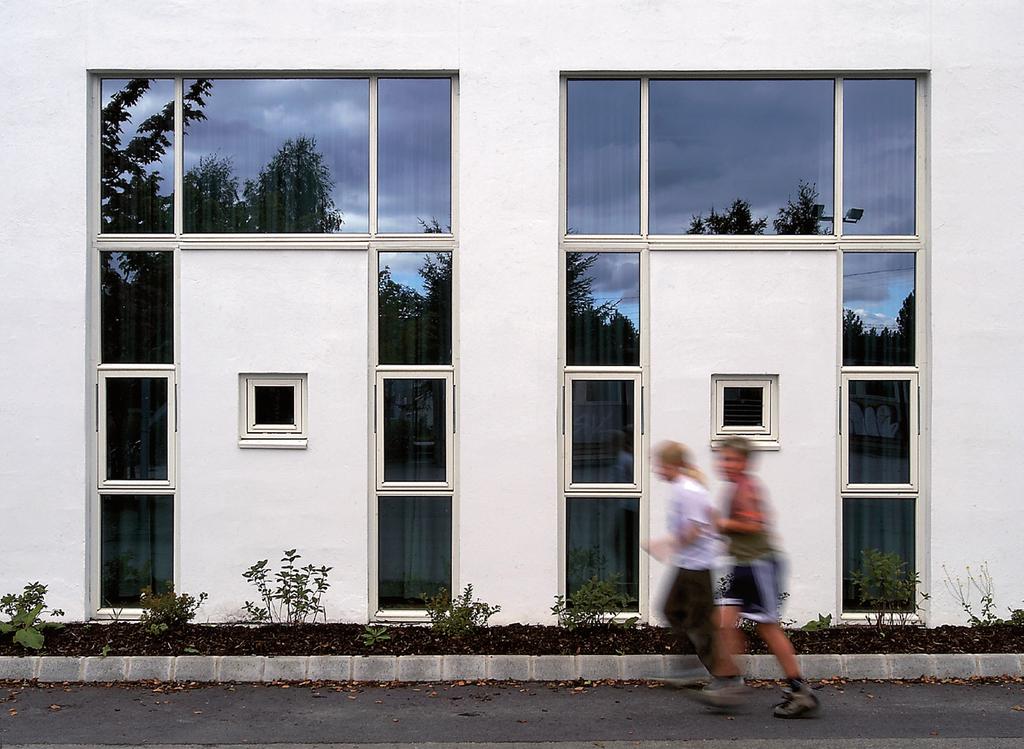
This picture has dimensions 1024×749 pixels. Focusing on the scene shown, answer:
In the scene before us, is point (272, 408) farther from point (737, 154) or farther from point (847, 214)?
point (847, 214)

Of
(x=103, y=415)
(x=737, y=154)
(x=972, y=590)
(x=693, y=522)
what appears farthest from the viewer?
(x=737, y=154)

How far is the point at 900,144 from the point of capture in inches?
343

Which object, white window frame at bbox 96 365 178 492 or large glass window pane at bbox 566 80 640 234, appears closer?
white window frame at bbox 96 365 178 492

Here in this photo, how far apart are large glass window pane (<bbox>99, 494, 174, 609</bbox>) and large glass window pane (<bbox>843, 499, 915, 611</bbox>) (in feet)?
20.4

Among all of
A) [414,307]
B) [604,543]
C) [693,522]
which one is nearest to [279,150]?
[414,307]

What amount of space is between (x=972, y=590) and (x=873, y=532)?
966 millimetres

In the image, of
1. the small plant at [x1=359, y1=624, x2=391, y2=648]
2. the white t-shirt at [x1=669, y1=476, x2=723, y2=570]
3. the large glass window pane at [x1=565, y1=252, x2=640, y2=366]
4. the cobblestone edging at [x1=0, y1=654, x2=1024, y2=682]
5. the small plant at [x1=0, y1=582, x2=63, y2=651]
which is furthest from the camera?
the large glass window pane at [x1=565, y1=252, x2=640, y2=366]

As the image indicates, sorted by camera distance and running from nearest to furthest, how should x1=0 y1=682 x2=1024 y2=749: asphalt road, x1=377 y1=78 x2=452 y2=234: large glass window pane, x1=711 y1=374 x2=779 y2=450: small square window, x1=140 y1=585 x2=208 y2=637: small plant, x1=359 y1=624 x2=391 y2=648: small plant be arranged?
x1=0 y1=682 x2=1024 y2=749: asphalt road → x1=359 y1=624 x2=391 y2=648: small plant → x1=140 y1=585 x2=208 y2=637: small plant → x1=711 y1=374 x2=779 y2=450: small square window → x1=377 y1=78 x2=452 y2=234: large glass window pane

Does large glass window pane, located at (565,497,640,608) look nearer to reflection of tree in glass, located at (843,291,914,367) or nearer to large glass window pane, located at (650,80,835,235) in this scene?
reflection of tree in glass, located at (843,291,914,367)

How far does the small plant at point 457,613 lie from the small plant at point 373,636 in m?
0.42

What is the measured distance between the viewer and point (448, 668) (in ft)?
24.1

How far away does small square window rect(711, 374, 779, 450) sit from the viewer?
8.53 meters

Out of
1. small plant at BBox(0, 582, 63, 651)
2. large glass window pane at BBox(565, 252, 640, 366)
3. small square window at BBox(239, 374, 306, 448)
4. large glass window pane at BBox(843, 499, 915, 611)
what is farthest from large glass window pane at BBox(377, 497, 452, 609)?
large glass window pane at BBox(843, 499, 915, 611)

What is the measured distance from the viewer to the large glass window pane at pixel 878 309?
860 centimetres
